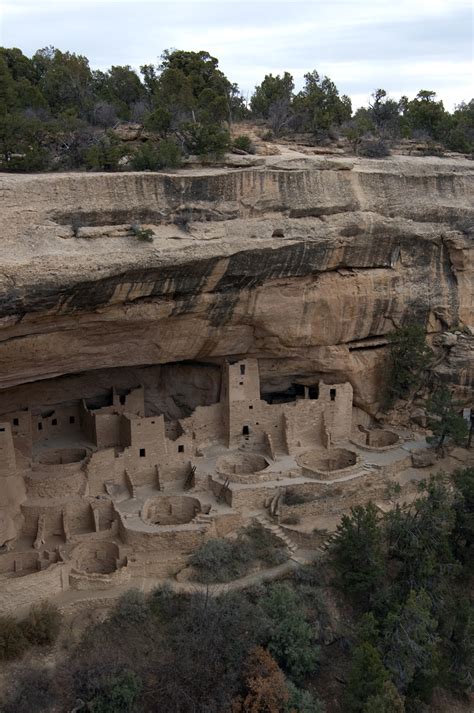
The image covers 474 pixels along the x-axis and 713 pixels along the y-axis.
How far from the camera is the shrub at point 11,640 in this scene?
Answer: 1309cm

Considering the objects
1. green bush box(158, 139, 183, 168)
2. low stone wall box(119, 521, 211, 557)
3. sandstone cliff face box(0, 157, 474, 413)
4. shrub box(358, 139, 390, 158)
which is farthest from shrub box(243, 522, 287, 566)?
shrub box(358, 139, 390, 158)

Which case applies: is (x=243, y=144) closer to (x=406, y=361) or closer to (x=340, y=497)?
(x=406, y=361)

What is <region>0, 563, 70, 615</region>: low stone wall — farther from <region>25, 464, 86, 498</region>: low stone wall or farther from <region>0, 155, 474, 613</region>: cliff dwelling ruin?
<region>25, 464, 86, 498</region>: low stone wall

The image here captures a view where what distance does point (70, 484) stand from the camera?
1656cm

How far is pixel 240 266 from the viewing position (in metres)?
15.8

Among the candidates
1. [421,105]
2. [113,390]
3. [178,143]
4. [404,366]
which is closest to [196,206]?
[178,143]

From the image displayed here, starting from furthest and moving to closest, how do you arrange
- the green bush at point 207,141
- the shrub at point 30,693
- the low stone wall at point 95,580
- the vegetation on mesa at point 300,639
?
1. the green bush at point 207,141
2. the low stone wall at point 95,580
3. the vegetation on mesa at point 300,639
4. the shrub at point 30,693

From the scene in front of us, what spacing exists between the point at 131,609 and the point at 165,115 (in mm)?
12271

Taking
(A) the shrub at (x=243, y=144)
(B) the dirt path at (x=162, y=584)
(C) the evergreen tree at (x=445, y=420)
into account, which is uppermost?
(A) the shrub at (x=243, y=144)

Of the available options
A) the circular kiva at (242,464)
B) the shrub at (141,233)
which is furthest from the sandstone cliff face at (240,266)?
the circular kiva at (242,464)

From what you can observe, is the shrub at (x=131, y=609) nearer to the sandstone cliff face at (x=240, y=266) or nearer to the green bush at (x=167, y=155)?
the sandstone cliff face at (x=240, y=266)

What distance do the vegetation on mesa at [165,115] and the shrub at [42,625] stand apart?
9564mm

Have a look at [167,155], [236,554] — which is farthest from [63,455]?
[167,155]

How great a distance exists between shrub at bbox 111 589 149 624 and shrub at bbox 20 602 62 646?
1160mm
